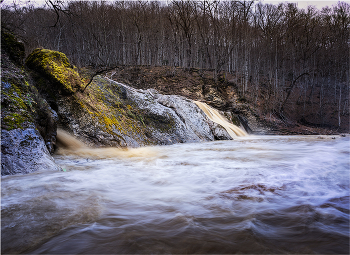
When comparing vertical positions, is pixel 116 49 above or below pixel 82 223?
above

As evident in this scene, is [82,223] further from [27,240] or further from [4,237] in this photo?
[4,237]

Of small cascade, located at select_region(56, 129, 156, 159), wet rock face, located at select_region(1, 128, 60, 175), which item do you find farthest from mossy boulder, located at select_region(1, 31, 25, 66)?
wet rock face, located at select_region(1, 128, 60, 175)

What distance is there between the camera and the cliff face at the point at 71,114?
3.65 meters

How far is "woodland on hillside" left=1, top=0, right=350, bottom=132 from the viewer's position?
2233 centimetres

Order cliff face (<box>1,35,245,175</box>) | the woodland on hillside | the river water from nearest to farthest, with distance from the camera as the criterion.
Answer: the river water
cliff face (<box>1,35,245,175</box>)
the woodland on hillside

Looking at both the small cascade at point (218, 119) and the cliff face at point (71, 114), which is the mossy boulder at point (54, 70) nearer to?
the cliff face at point (71, 114)

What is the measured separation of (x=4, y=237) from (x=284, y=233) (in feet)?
7.23

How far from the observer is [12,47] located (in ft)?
16.2

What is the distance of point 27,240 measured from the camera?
5.29 feet

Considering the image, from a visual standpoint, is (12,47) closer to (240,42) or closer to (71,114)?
(71,114)

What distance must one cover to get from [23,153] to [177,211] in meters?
2.89

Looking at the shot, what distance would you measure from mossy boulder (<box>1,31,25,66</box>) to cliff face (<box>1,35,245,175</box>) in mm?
42

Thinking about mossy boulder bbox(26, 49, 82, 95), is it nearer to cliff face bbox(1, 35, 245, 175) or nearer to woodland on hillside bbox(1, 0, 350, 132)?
cliff face bbox(1, 35, 245, 175)

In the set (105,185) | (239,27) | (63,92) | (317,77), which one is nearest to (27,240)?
(105,185)
